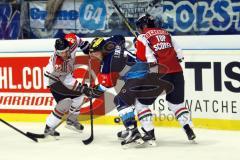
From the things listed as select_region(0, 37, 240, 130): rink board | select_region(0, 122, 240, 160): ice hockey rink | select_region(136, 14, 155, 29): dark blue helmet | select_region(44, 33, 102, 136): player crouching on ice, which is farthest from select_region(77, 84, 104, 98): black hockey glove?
select_region(0, 37, 240, 130): rink board

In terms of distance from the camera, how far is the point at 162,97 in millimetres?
7891

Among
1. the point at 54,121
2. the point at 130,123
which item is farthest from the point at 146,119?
the point at 54,121

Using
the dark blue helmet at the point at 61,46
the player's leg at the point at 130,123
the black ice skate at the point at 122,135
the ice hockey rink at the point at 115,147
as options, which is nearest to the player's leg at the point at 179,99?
the ice hockey rink at the point at 115,147

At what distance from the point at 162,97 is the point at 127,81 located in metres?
1.38

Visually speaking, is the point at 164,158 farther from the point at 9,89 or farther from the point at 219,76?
the point at 9,89

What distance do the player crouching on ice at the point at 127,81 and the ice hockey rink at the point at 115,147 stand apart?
187 millimetres

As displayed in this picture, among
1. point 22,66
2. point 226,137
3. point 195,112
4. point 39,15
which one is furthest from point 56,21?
point 226,137

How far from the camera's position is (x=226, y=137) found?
23.1 feet

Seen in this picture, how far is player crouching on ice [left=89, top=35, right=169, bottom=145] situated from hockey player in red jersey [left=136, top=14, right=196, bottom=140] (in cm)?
19

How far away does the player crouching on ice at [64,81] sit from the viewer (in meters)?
7.05

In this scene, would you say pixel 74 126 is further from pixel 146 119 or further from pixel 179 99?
pixel 179 99

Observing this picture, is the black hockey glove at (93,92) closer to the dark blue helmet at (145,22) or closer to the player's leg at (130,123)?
the player's leg at (130,123)

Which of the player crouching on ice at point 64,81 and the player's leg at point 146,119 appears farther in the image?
the player crouching on ice at point 64,81

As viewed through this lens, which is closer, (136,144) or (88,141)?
(136,144)
